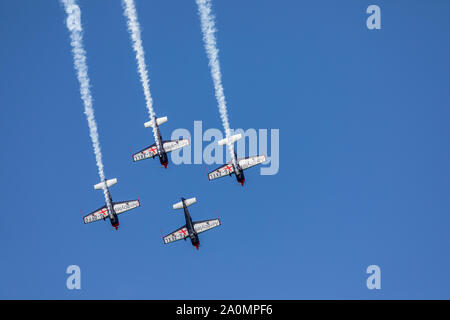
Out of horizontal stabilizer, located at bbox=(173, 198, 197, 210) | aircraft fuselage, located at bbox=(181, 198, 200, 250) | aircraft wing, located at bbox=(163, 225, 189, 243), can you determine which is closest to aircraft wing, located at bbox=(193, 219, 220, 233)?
aircraft fuselage, located at bbox=(181, 198, 200, 250)

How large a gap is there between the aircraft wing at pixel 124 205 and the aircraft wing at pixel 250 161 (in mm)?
10144

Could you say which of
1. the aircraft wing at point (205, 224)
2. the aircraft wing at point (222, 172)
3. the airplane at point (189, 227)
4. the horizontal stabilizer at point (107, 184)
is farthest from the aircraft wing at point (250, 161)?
the horizontal stabilizer at point (107, 184)

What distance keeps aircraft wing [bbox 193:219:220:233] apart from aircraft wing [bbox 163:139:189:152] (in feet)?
21.9

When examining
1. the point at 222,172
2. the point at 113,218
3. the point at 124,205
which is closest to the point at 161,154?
the point at 222,172

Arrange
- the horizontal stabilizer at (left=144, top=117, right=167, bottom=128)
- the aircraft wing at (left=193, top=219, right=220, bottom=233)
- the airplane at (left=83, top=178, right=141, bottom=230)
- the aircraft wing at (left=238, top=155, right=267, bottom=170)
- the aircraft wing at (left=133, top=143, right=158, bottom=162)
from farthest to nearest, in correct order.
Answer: the aircraft wing at (left=133, top=143, right=158, bottom=162)
the aircraft wing at (left=193, top=219, right=220, bottom=233)
the airplane at (left=83, top=178, right=141, bottom=230)
the aircraft wing at (left=238, top=155, right=267, bottom=170)
the horizontal stabilizer at (left=144, top=117, right=167, bottom=128)

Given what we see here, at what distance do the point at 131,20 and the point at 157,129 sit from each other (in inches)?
413

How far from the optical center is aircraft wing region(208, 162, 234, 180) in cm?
7625

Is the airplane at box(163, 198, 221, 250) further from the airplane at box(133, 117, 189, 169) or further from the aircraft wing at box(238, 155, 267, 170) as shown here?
the aircraft wing at box(238, 155, 267, 170)

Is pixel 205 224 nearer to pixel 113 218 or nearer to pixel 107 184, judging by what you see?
pixel 113 218

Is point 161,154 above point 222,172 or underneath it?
above

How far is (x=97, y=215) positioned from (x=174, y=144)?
9348mm

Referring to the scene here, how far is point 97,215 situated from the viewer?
79.6m
